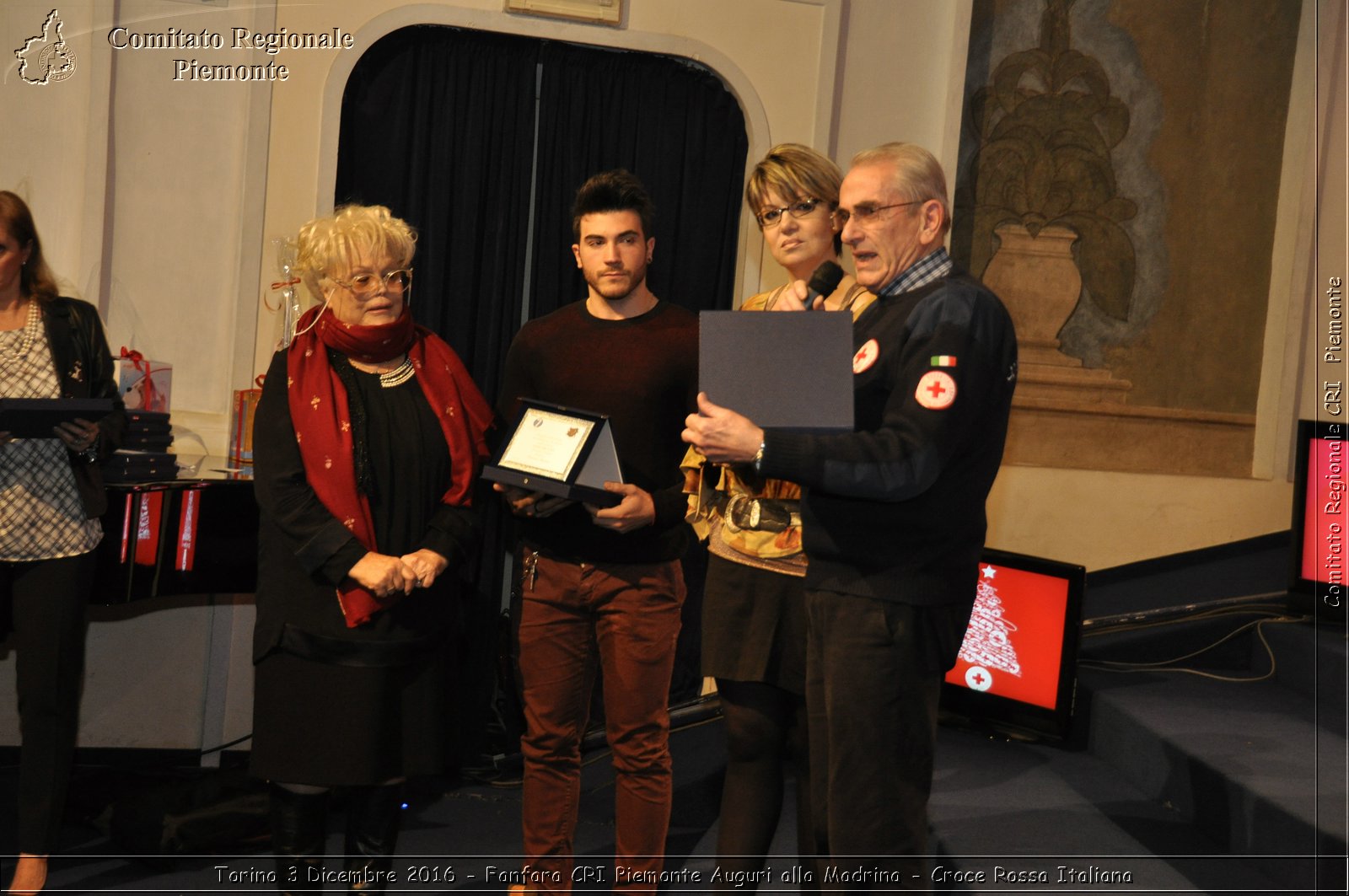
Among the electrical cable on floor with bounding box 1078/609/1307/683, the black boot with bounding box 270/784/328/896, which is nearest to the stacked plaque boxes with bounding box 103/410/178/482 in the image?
the black boot with bounding box 270/784/328/896

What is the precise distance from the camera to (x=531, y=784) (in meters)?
2.95

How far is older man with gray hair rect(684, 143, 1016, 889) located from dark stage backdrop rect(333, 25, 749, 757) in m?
2.50

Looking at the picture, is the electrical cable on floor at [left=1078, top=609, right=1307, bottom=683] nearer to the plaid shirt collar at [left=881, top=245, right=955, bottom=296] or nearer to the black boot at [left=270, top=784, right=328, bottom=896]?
the plaid shirt collar at [left=881, top=245, right=955, bottom=296]

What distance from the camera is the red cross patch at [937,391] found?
1.95 metres

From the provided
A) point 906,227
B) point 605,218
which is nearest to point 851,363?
point 906,227

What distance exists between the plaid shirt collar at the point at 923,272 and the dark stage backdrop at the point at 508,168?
251cm

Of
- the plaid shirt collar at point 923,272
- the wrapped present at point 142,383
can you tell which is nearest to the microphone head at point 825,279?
the plaid shirt collar at point 923,272

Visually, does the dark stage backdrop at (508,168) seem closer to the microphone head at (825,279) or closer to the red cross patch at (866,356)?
the microphone head at (825,279)

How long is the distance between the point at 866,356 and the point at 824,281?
0.40m

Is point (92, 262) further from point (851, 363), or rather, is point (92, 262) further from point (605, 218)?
point (851, 363)

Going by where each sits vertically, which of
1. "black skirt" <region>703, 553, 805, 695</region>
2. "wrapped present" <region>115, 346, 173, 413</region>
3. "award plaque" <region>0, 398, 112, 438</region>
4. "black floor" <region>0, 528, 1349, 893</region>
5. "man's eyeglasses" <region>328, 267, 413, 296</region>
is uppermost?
"man's eyeglasses" <region>328, 267, 413, 296</region>

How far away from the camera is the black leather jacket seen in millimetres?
3035

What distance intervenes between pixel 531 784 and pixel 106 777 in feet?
5.89

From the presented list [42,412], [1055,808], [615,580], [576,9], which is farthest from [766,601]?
[576,9]
